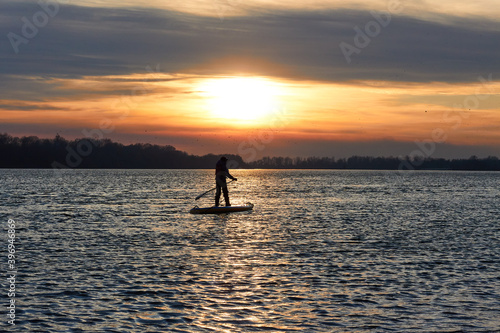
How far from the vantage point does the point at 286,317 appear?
1517cm

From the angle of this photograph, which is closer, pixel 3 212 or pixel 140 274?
pixel 140 274

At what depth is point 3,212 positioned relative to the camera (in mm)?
47156

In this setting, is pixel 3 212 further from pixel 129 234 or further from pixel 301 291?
pixel 301 291

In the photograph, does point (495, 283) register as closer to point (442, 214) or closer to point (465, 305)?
point (465, 305)

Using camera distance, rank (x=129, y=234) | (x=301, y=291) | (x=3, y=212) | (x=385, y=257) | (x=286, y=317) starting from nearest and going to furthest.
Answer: (x=286, y=317) → (x=301, y=291) → (x=385, y=257) → (x=129, y=234) → (x=3, y=212)

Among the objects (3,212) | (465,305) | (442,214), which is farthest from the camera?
(442,214)

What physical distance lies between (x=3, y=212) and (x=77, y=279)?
30.7 m

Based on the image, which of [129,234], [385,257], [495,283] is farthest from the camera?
[129,234]

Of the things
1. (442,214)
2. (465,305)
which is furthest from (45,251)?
(442,214)

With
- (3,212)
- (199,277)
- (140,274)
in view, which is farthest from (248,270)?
(3,212)

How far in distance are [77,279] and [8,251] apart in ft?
23.2

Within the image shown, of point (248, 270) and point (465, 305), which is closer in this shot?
point (465, 305)

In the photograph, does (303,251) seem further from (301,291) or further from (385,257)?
(301,291)

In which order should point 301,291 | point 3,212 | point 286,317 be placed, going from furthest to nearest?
point 3,212, point 301,291, point 286,317
